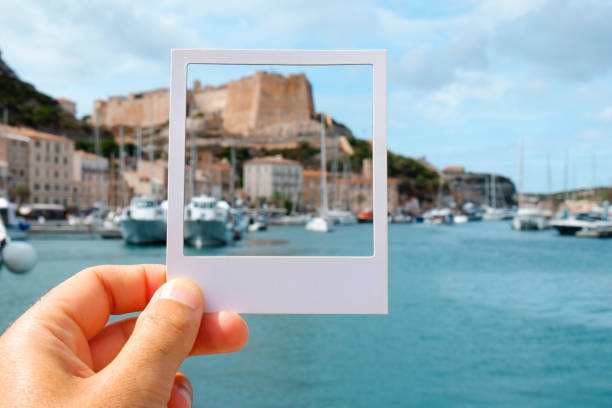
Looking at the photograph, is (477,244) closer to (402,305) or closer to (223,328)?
(402,305)

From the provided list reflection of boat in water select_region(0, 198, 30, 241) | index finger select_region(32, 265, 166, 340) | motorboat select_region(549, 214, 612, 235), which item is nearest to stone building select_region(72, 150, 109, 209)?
reflection of boat in water select_region(0, 198, 30, 241)

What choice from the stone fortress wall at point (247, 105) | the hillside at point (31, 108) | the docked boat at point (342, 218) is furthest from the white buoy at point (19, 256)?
the stone fortress wall at point (247, 105)

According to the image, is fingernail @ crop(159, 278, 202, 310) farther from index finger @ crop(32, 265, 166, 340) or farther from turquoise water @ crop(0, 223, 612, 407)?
turquoise water @ crop(0, 223, 612, 407)

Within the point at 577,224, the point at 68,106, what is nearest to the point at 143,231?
the point at 577,224

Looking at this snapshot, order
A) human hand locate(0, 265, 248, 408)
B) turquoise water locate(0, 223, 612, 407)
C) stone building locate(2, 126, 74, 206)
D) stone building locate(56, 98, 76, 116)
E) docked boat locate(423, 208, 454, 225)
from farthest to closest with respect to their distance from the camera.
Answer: stone building locate(56, 98, 76, 116), docked boat locate(423, 208, 454, 225), stone building locate(2, 126, 74, 206), turquoise water locate(0, 223, 612, 407), human hand locate(0, 265, 248, 408)

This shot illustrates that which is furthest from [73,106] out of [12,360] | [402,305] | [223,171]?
[12,360]

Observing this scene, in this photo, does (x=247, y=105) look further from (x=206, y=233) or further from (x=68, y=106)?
(x=206, y=233)

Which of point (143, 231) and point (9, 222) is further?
point (143, 231)
